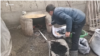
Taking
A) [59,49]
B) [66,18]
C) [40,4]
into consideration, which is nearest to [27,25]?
[40,4]

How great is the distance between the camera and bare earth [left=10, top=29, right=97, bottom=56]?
2654mm

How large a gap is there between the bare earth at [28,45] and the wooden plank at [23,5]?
0.91 meters

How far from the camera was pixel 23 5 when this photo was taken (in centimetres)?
372

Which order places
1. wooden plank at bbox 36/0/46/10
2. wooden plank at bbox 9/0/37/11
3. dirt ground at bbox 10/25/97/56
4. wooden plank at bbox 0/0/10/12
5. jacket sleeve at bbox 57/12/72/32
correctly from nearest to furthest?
jacket sleeve at bbox 57/12/72/32 → dirt ground at bbox 10/25/97/56 → wooden plank at bbox 0/0/10/12 → wooden plank at bbox 9/0/37/11 → wooden plank at bbox 36/0/46/10

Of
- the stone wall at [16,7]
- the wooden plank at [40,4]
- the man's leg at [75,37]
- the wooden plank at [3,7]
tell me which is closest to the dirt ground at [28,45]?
the man's leg at [75,37]

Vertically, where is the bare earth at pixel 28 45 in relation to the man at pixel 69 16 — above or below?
below

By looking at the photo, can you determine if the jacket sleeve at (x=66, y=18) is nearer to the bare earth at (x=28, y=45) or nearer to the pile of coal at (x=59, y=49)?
the pile of coal at (x=59, y=49)

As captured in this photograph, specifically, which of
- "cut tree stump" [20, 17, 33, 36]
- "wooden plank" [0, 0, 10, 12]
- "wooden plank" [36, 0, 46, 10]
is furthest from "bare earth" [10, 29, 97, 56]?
"wooden plank" [36, 0, 46, 10]

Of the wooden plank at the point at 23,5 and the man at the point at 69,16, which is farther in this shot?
the wooden plank at the point at 23,5

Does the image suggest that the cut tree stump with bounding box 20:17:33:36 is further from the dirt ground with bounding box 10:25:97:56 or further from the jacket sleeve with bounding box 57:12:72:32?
the jacket sleeve with bounding box 57:12:72:32

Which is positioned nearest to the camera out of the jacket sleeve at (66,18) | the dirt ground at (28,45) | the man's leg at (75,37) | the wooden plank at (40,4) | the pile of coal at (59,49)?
the jacket sleeve at (66,18)

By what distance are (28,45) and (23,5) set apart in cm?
154

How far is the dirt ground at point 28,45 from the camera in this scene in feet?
8.71

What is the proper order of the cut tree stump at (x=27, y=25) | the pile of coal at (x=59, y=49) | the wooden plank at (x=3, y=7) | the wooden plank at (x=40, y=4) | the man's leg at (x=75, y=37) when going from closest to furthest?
the pile of coal at (x=59, y=49) → the man's leg at (x=75, y=37) → the cut tree stump at (x=27, y=25) → the wooden plank at (x=3, y=7) → the wooden plank at (x=40, y=4)
